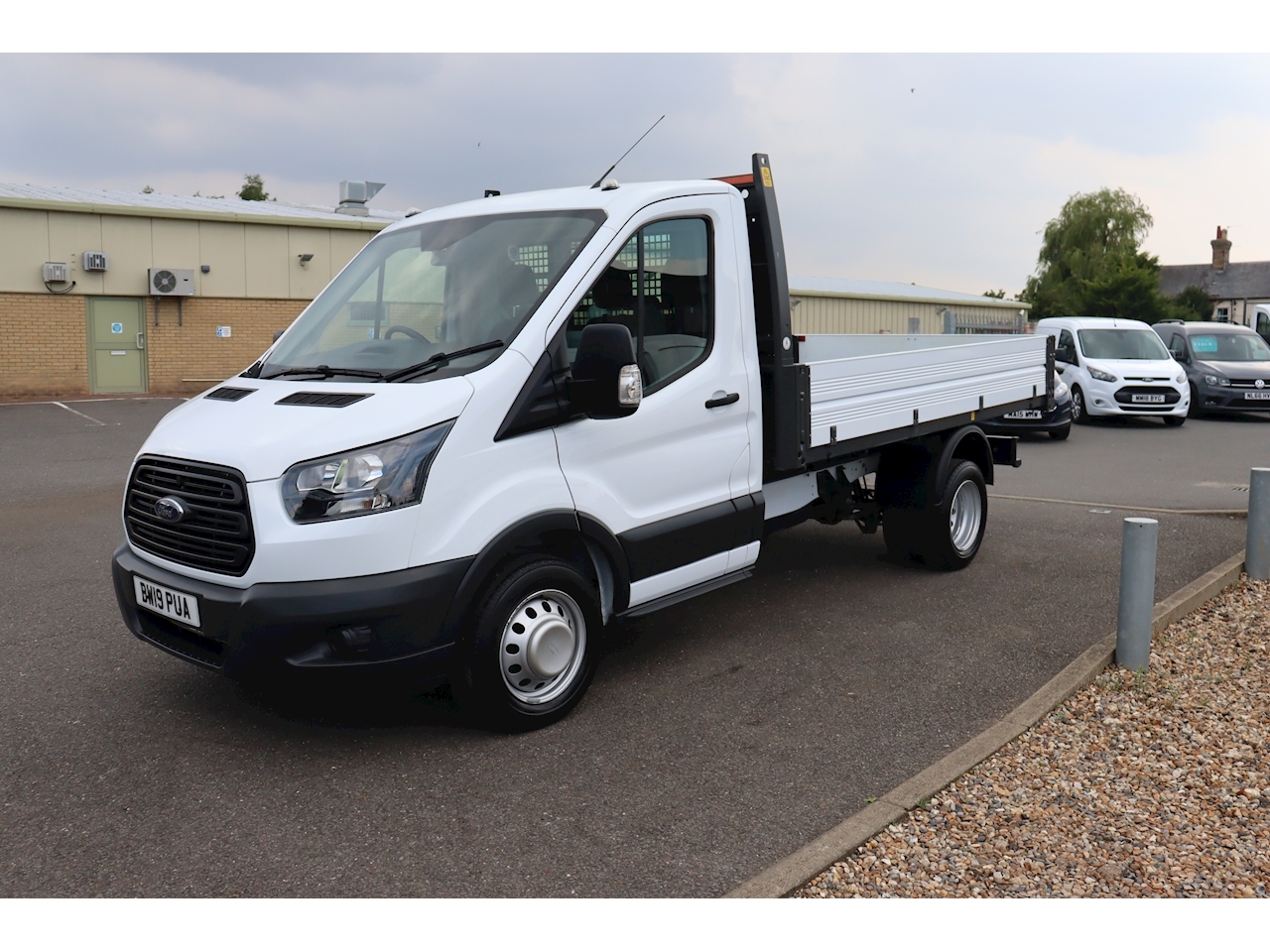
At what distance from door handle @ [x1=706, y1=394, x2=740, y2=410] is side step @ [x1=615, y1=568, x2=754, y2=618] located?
0.89 meters

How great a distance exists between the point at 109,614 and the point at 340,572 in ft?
10.6

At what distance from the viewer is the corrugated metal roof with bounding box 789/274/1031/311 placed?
3753cm

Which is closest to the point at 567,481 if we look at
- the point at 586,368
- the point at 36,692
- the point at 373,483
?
the point at 586,368

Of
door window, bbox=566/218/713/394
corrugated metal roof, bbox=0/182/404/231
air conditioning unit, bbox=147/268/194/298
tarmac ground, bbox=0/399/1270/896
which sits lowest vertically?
tarmac ground, bbox=0/399/1270/896

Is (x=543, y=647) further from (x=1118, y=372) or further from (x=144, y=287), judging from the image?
(x=144, y=287)

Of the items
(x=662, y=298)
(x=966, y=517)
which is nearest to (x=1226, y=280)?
(x=966, y=517)

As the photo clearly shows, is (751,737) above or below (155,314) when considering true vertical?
below

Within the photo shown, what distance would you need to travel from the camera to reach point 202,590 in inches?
161

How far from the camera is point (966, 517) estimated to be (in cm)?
750

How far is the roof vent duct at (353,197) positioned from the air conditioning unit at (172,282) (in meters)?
7.35

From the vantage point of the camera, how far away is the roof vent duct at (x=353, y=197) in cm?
3058

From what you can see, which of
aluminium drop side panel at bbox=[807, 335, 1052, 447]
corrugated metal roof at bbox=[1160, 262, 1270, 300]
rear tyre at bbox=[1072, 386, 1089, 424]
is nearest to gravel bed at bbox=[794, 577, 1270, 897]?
aluminium drop side panel at bbox=[807, 335, 1052, 447]

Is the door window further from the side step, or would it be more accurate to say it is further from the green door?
the green door

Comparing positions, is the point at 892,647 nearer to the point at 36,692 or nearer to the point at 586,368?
the point at 586,368
